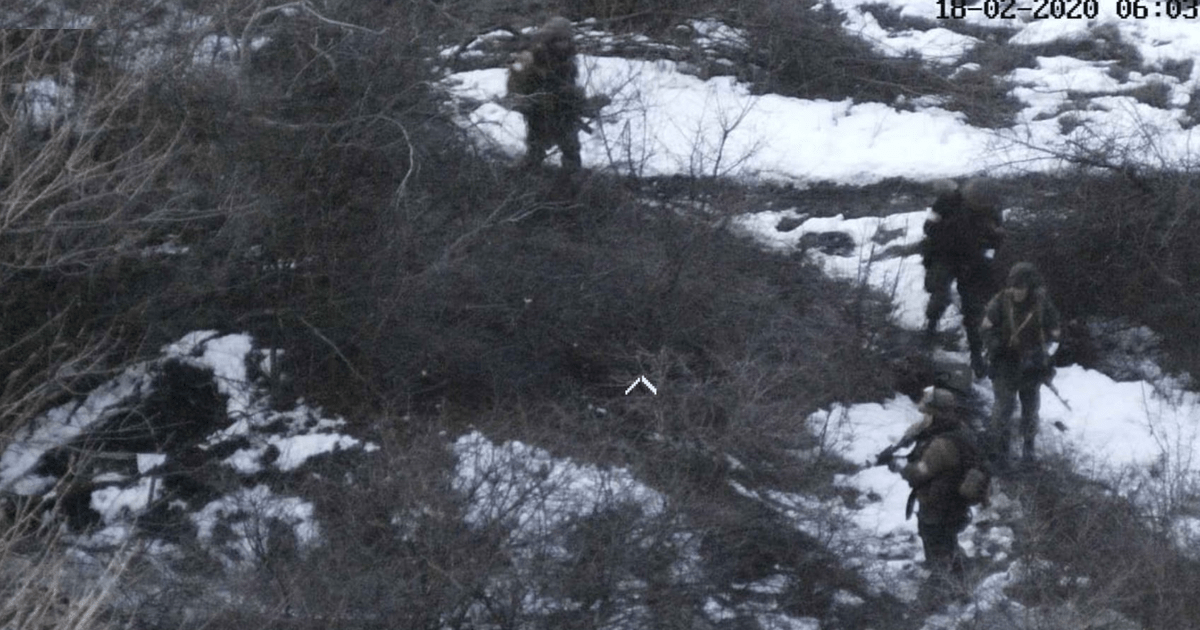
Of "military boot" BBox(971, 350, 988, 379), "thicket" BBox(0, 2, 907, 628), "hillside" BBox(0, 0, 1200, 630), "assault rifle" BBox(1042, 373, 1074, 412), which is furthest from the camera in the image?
"military boot" BBox(971, 350, 988, 379)

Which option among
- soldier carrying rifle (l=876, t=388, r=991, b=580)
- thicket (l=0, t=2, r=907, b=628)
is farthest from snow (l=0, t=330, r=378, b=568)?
soldier carrying rifle (l=876, t=388, r=991, b=580)

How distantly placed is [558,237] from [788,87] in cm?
413

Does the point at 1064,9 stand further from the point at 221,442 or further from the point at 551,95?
the point at 221,442

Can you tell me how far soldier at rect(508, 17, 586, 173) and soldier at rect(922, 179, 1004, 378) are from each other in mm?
2737

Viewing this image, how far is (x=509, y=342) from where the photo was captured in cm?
993

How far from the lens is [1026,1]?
1466 centimetres

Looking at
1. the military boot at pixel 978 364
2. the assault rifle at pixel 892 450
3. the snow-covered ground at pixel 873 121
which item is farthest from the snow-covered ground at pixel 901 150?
the assault rifle at pixel 892 450

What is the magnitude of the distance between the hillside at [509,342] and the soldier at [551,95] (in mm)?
211

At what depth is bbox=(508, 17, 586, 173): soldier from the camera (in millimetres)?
10805

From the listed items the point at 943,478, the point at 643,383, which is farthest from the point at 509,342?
the point at 943,478

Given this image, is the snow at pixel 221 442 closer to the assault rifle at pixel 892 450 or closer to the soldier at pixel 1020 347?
the assault rifle at pixel 892 450

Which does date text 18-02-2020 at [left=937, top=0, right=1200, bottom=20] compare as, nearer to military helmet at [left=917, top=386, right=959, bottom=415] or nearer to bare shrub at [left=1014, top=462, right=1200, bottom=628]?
bare shrub at [left=1014, top=462, right=1200, bottom=628]

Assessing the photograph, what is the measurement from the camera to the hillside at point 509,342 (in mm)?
7117

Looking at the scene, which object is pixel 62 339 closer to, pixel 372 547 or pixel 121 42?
pixel 121 42
